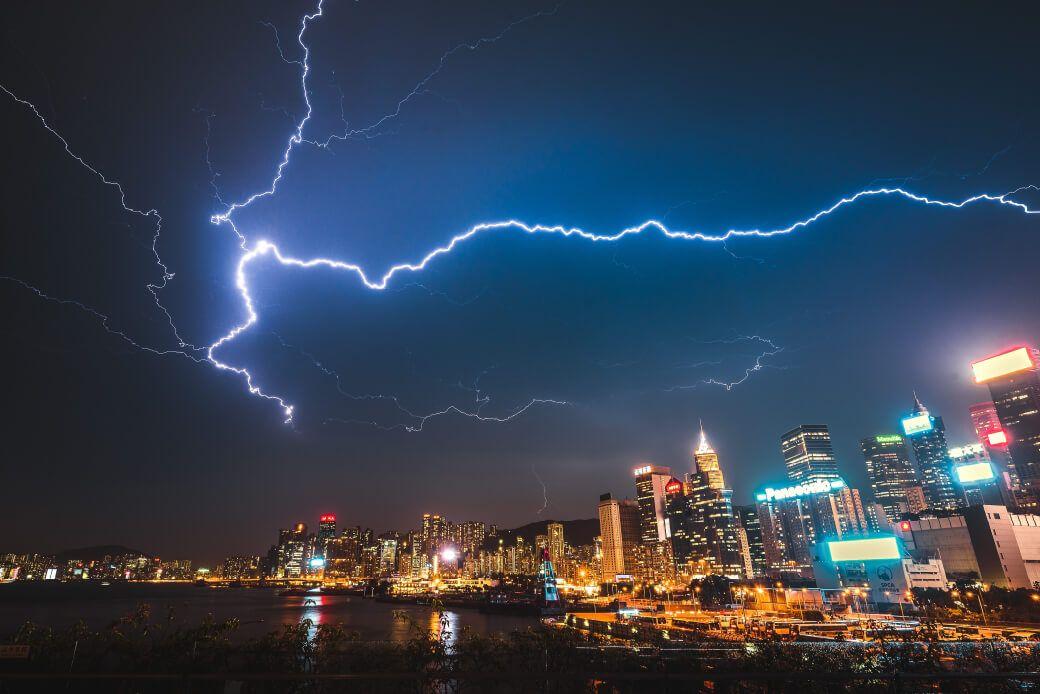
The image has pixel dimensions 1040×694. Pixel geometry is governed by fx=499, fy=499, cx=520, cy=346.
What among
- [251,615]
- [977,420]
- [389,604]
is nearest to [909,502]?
[977,420]

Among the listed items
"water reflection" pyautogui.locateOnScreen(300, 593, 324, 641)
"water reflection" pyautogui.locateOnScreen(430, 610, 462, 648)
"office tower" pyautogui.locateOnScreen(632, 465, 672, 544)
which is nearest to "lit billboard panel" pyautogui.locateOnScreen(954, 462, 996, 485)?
"water reflection" pyautogui.locateOnScreen(430, 610, 462, 648)

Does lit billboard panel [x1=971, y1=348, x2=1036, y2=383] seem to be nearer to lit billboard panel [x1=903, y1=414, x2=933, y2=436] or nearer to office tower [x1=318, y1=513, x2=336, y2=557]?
lit billboard panel [x1=903, y1=414, x2=933, y2=436]

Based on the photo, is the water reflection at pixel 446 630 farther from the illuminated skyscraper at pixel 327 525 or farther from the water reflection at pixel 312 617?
the illuminated skyscraper at pixel 327 525

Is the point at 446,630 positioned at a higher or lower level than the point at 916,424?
lower

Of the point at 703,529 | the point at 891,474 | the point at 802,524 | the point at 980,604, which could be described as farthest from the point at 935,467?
the point at 980,604

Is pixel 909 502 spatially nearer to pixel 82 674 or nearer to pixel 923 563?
pixel 923 563

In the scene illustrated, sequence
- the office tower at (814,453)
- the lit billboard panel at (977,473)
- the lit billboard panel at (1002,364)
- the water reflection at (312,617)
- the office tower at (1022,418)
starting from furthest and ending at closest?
the office tower at (814,453) → the office tower at (1022,418) → the lit billboard panel at (1002,364) → the lit billboard panel at (977,473) → the water reflection at (312,617)

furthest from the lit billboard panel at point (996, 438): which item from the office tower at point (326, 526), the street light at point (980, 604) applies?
the office tower at point (326, 526)

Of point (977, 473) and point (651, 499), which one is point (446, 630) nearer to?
point (977, 473)
